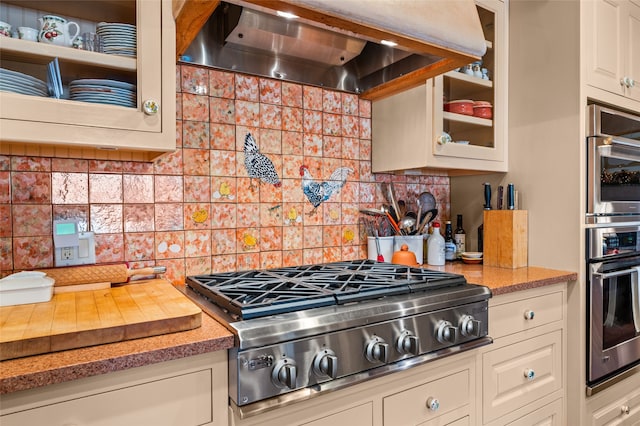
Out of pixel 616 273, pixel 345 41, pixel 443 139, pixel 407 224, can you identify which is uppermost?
pixel 345 41

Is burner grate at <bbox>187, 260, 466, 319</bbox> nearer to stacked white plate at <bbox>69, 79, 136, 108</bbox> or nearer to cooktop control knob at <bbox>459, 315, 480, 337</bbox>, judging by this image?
cooktop control knob at <bbox>459, 315, 480, 337</bbox>

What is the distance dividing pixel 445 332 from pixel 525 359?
58 centimetres

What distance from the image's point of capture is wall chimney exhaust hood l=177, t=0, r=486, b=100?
1125mm

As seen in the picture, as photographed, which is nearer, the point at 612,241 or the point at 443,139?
the point at 443,139

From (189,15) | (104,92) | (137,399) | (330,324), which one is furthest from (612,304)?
(104,92)

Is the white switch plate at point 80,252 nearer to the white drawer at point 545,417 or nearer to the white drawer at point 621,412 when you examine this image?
the white drawer at point 545,417

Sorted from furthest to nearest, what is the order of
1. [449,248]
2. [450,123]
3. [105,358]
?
[449,248]
[450,123]
[105,358]

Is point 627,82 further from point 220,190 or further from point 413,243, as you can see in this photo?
point 220,190

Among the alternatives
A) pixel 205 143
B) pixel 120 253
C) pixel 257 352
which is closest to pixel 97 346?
pixel 257 352

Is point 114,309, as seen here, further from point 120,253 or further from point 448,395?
point 448,395

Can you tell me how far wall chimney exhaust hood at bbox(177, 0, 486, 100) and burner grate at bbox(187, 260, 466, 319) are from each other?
78 centimetres

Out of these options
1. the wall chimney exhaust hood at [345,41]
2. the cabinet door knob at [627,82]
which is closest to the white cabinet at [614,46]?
the cabinet door knob at [627,82]

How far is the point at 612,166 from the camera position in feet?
5.95

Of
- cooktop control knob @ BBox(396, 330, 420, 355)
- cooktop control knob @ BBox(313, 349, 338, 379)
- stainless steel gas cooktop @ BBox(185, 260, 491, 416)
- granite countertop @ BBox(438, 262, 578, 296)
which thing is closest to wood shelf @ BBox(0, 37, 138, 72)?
stainless steel gas cooktop @ BBox(185, 260, 491, 416)
